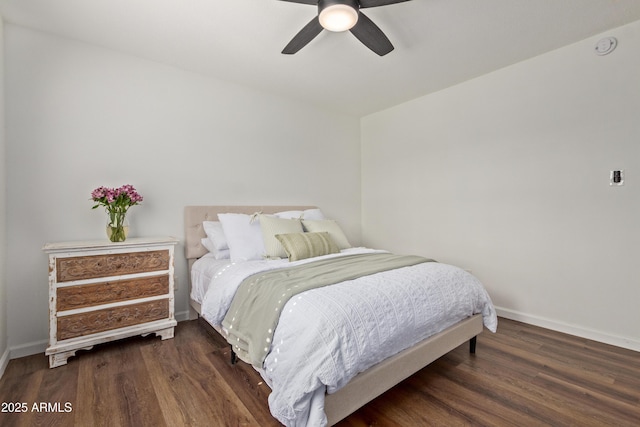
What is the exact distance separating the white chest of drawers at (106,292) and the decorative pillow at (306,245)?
3.24 feet

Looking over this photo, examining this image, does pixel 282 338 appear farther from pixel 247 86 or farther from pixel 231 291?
pixel 247 86

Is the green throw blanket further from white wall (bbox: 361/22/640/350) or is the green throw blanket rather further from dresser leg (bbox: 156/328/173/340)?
white wall (bbox: 361/22/640/350)

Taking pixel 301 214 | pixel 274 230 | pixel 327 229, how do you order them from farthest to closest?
pixel 301 214, pixel 327 229, pixel 274 230

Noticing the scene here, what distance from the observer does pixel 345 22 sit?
1.88 meters

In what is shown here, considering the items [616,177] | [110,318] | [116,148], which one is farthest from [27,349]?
[616,177]

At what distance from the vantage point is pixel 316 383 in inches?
51.3

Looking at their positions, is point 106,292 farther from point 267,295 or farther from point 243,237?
point 267,295

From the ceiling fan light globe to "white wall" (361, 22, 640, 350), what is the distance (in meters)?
2.11

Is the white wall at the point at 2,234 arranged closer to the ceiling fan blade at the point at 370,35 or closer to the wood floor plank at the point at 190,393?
the wood floor plank at the point at 190,393

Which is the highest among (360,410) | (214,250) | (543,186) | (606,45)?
(606,45)

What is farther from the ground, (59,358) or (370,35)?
(370,35)

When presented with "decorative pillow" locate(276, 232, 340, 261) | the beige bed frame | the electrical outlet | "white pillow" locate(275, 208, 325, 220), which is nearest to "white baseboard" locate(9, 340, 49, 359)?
the beige bed frame

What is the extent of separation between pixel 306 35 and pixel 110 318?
8.39 feet

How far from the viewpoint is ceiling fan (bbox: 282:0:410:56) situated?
1.78m
